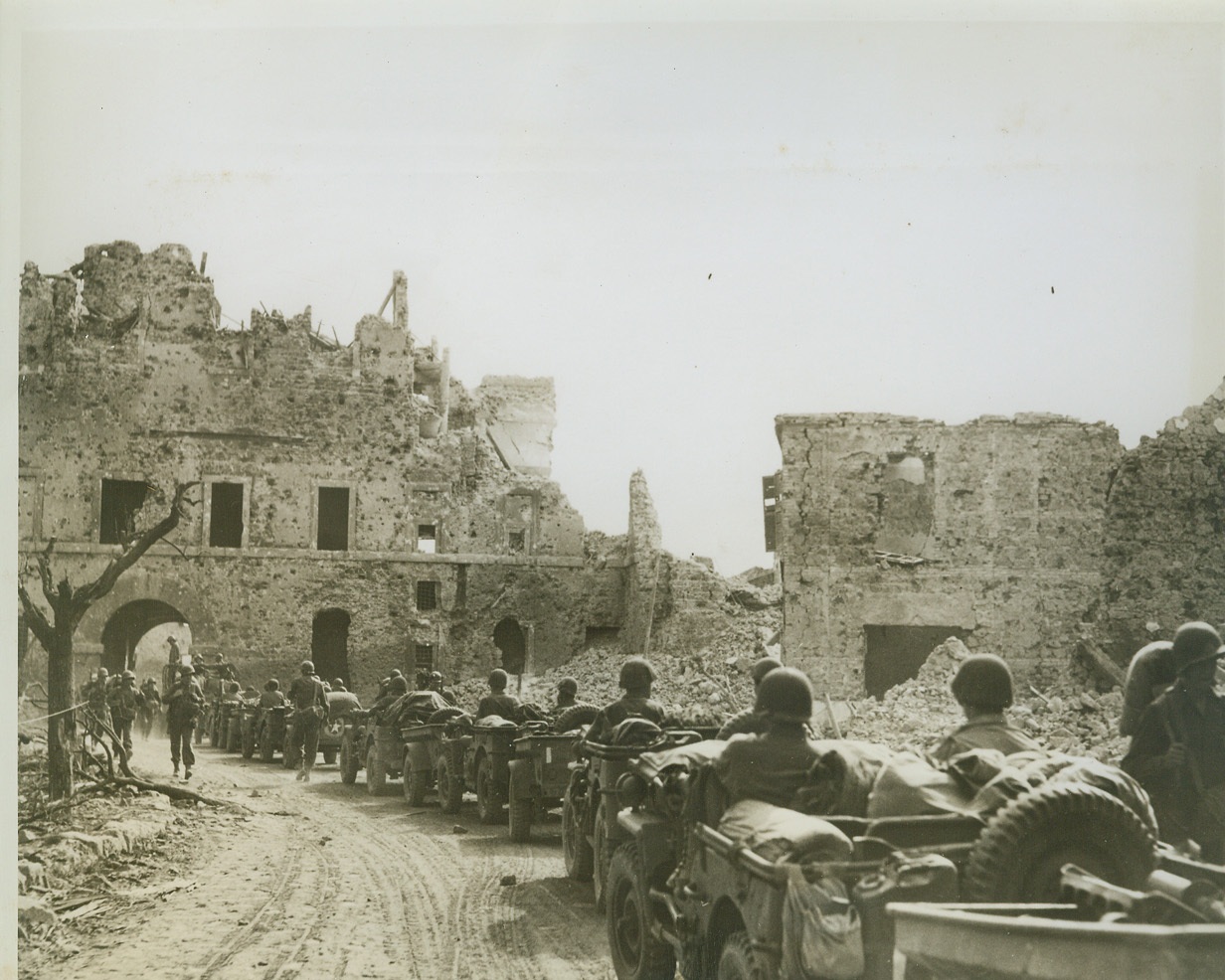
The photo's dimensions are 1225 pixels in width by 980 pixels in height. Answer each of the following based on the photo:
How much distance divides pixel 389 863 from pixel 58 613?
3993mm

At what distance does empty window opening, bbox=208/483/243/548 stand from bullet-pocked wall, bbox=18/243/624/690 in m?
0.06

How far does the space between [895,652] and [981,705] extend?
62.9ft

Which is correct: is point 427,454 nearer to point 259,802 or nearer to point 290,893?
point 259,802

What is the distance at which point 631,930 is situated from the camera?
743cm

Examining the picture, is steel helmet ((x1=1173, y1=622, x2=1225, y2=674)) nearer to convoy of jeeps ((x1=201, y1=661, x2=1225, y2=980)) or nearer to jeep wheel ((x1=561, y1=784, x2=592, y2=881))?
convoy of jeeps ((x1=201, y1=661, x2=1225, y2=980))

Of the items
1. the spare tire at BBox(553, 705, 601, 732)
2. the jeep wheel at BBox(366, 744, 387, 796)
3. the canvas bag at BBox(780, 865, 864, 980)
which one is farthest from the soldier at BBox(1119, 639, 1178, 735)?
the jeep wheel at BBox(366, 744, 387, 796)

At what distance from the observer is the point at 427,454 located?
35.7 metres

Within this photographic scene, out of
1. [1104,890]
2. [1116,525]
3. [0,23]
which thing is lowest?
[1104,890]

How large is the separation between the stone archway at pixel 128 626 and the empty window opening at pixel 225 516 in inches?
93.0

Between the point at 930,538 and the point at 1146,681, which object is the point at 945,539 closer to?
the point at 930,538

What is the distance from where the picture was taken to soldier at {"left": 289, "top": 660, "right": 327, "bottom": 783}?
19.7 metres

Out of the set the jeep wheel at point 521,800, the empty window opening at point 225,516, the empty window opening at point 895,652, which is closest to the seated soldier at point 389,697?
the jeep wheel at point 521,800

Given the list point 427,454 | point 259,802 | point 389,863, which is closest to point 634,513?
point 427,454

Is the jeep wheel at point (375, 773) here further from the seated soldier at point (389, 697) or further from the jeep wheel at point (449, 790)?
the jeep wheel at point (449, 790)
